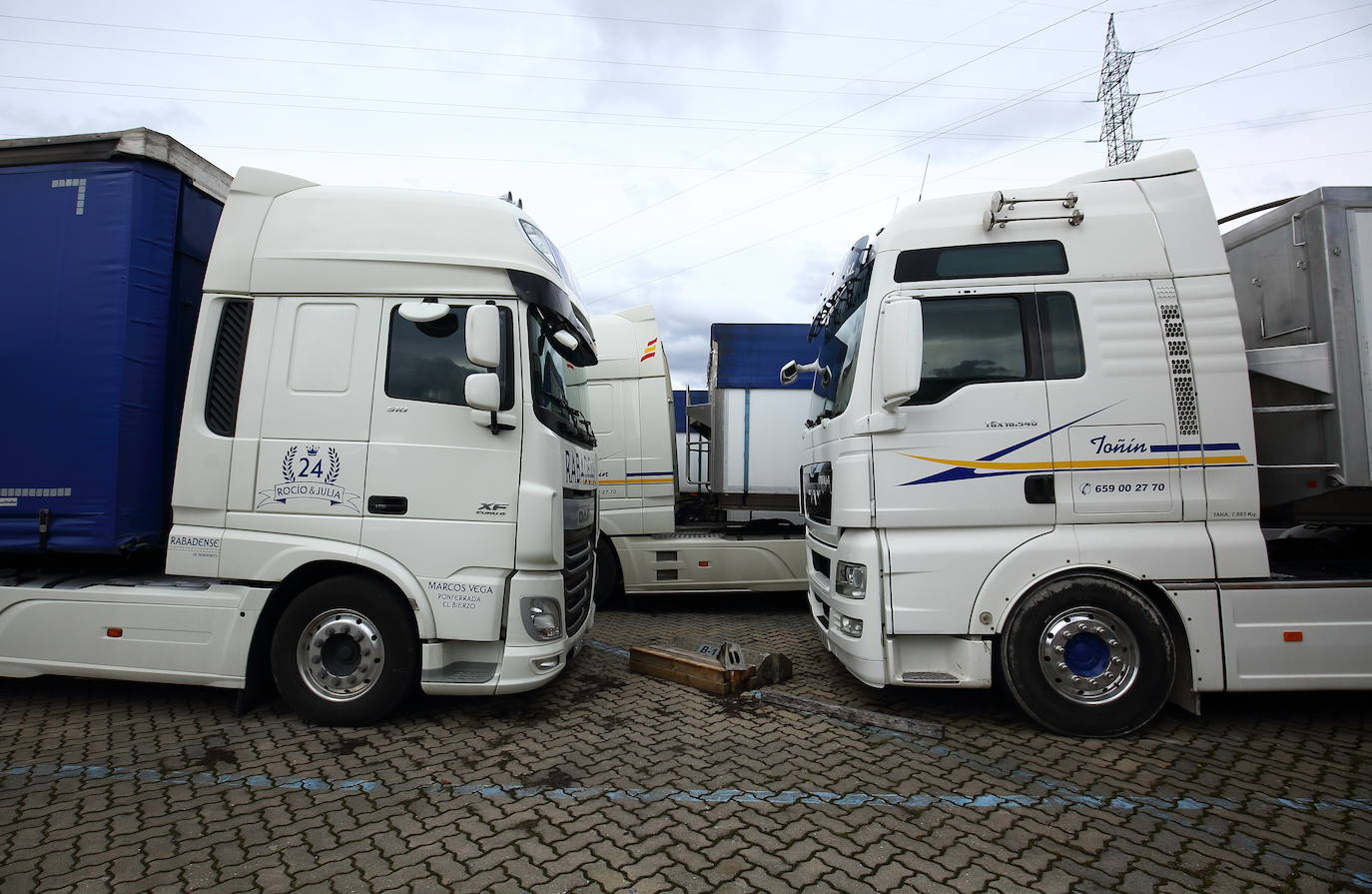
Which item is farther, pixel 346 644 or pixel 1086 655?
pixel 346 644

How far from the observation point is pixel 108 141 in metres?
4.24

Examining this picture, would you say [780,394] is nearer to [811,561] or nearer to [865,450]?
[811,561]

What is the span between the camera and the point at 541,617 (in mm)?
4137

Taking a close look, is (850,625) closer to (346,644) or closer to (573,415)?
(573,415)

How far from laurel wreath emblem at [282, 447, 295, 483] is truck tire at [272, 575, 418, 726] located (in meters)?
0.69

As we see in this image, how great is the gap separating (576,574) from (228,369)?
2.65m

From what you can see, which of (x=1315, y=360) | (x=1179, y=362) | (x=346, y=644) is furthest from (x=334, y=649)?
(x=1315, y=360)

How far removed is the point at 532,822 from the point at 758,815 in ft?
3.47

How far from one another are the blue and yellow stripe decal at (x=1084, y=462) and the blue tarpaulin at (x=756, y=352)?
13.1 feet

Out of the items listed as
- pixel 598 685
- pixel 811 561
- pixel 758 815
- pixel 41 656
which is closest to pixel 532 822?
pixel 758 815

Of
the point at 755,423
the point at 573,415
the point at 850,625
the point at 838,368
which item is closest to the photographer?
the point at 850,625

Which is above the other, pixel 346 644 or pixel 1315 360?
pixel 1315 360

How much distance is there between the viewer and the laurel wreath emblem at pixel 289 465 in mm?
4090

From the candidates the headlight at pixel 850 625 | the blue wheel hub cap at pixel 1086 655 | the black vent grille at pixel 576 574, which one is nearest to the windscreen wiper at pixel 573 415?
the black vent grille at pixel 576 574
